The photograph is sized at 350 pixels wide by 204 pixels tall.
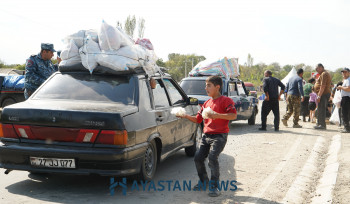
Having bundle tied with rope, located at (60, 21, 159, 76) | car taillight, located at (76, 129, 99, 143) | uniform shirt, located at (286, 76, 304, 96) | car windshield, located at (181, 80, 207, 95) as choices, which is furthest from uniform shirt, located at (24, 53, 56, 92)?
uniform shirt, located at (286, 76, 304, 96)

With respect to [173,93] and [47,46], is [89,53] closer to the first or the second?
[173,93]

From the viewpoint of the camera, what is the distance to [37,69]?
23.8ft

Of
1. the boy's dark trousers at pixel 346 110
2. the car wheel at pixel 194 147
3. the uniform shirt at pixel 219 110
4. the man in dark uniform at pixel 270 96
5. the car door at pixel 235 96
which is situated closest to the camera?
the uniform shirt at pixel 219 110

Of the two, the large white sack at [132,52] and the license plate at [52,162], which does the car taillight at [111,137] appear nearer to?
the license plate at [52,162]

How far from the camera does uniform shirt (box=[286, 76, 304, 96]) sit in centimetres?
1312

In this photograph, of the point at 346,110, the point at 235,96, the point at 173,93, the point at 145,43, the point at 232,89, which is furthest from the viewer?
the point at 232,89

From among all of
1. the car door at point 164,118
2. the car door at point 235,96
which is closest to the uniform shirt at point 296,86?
the car door at point 235,96

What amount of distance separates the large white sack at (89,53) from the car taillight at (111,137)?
1.20m

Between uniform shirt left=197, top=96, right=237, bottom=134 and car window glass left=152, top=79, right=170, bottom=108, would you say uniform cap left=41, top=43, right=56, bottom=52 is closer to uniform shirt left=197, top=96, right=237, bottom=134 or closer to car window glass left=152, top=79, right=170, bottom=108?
car window glass left=152, top=79, right=170, bottom=108

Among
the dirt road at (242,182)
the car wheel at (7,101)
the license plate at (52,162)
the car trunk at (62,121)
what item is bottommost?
the dirt road at (242,182)

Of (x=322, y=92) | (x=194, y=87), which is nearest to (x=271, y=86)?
(x=322, y=92)

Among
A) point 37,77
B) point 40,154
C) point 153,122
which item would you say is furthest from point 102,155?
point 37,77

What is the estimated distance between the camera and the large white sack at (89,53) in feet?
16.8

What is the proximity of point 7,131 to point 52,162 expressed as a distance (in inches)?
27.8
